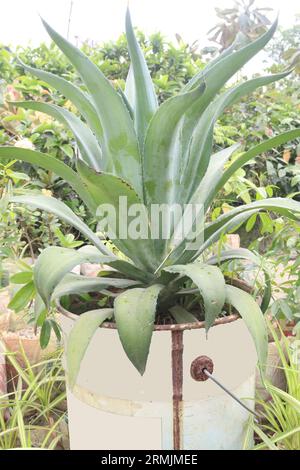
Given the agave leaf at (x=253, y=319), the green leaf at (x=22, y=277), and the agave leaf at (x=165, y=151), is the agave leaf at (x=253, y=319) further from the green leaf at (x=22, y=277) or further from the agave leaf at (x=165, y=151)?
the green leaf at (x=22, y=277)

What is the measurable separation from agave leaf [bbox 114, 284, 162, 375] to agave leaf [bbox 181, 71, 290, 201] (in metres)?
0.27

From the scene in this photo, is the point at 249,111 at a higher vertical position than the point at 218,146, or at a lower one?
higher

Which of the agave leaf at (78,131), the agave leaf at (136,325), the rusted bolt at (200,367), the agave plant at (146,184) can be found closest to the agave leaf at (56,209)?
the agave plant at (146,184)

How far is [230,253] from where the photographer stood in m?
1.07

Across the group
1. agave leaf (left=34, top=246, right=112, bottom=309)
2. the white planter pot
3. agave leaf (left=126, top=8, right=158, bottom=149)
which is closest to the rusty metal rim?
the white planter pot

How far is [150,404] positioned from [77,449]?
23cm

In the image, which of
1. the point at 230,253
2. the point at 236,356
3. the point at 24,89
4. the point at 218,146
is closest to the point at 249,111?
the point at 218,146

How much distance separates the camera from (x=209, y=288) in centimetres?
79

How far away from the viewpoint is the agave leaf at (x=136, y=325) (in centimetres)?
78

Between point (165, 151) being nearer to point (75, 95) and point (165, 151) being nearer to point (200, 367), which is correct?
point (75, 95)

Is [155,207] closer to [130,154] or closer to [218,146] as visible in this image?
[130,154]

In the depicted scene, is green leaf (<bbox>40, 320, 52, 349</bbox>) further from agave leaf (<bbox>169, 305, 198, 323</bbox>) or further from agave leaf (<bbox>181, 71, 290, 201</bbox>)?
agave leaf (<bbox>181, 71, 290, 201</bbox>)

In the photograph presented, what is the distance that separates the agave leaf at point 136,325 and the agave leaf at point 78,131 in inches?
12.5
